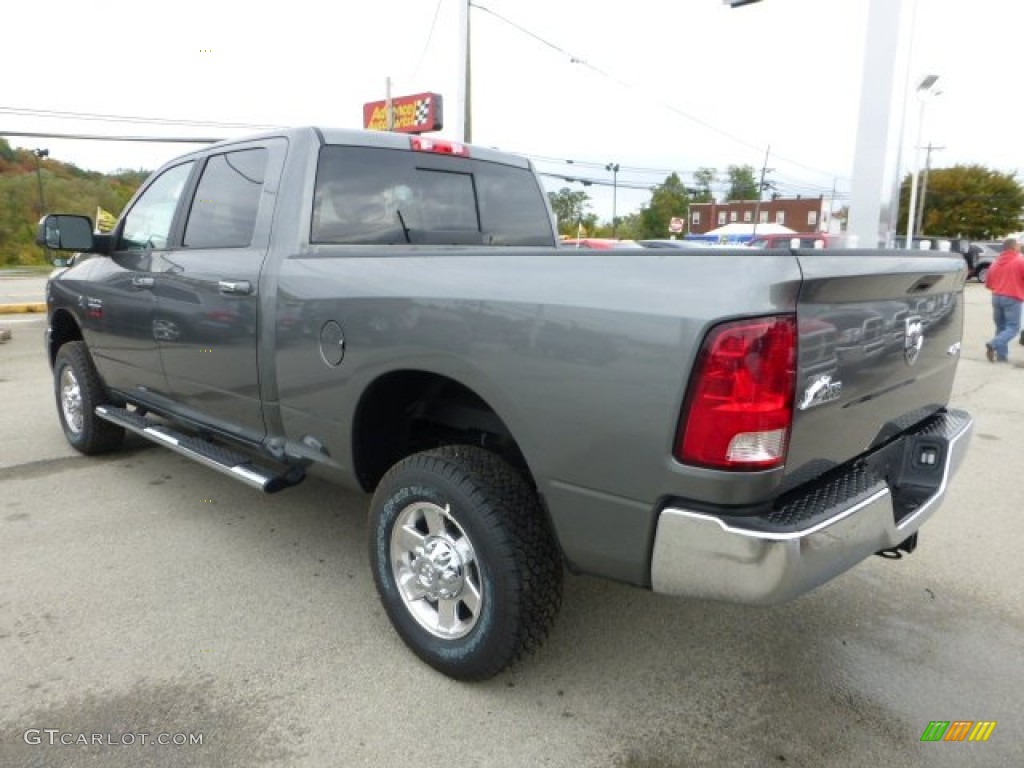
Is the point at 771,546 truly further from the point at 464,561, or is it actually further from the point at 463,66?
the point at 463,66

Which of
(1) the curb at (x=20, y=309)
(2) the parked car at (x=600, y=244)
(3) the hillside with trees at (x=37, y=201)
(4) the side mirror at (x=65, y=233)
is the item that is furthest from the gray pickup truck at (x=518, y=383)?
(3) the hillside with trees at (x=37, y=201)

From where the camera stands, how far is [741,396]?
1859 millimetres

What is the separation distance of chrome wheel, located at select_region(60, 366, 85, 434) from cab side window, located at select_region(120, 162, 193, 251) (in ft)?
3.71

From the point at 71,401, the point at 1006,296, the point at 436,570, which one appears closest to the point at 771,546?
the point at 436,570

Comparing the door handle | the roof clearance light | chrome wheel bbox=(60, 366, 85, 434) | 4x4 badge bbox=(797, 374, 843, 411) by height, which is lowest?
chrome wheel bbox=(60, 366, 85, 434)

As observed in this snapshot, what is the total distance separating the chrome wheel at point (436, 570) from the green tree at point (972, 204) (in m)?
61.7

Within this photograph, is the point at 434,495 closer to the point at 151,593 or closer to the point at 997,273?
the point at 151,593

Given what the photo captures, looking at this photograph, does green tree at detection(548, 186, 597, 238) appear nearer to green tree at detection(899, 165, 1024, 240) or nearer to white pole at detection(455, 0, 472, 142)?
green tree at detection(899, 165, 1024, 240)

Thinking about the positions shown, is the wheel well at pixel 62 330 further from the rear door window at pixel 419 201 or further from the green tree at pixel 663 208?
the green tree at pixel 663 208

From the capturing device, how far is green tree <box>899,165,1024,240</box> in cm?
5681

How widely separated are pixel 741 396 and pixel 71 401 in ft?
15.9

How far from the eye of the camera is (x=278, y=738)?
229cm

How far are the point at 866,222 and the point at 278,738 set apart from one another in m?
7.77

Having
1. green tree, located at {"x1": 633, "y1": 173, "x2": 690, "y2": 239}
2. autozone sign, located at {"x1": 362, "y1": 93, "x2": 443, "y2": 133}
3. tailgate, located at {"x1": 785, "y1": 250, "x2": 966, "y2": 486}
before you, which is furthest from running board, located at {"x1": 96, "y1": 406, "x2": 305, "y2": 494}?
green tree, located at {"x1": 633, "y1": 173, "x2": 690, "y2": 239}
